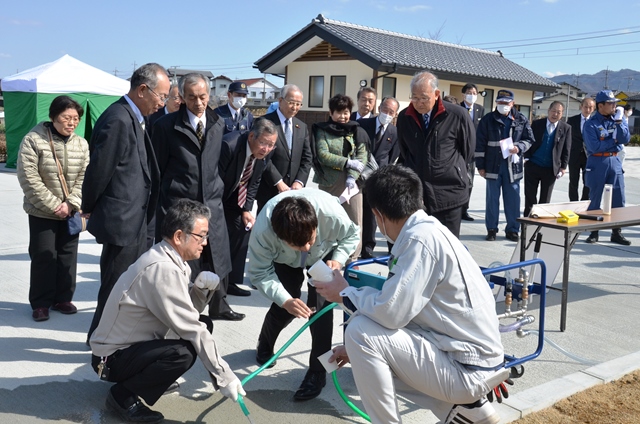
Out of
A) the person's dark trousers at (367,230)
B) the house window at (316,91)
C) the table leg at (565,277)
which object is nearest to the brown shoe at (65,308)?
the person's dark trousers at (367,230)

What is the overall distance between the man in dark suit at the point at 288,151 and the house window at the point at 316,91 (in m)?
19.4

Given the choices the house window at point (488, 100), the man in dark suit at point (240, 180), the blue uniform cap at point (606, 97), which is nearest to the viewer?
the man in dark suit at point (240, 180)

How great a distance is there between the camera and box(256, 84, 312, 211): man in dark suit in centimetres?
580

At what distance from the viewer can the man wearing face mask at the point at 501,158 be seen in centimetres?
835

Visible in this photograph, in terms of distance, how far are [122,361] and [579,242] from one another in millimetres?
6946

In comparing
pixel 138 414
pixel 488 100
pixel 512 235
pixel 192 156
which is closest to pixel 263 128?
pixel 192 156

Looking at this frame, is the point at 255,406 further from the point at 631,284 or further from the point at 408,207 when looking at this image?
the point at 631,284

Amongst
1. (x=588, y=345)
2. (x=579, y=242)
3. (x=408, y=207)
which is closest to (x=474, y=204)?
(x=579, y=242)

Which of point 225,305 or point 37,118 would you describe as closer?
point 225,305

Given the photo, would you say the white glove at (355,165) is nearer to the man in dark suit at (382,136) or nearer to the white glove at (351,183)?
the white glove at (351,183)

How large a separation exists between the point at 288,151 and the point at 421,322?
3353 millimetres

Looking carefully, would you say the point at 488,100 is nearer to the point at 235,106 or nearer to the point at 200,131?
the point at 235,106

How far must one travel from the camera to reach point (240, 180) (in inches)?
202

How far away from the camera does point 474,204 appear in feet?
38.2
